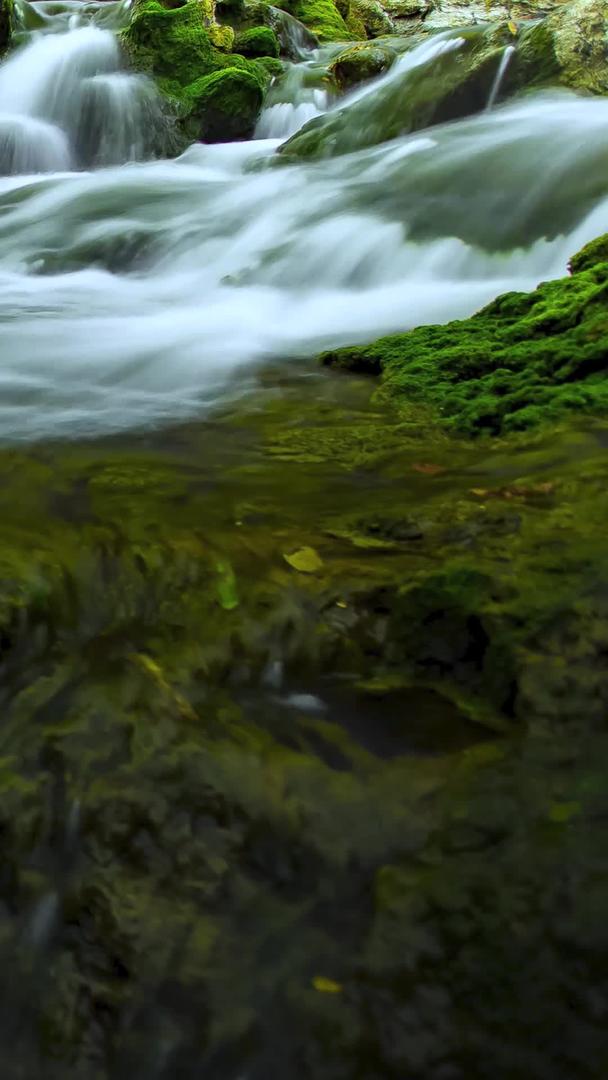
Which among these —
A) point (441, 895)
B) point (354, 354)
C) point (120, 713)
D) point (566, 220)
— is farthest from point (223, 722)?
point (566, 220)

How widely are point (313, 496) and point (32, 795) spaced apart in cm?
128

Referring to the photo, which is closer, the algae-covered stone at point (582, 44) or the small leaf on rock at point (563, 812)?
the small leaf on rock at point (563, 812)

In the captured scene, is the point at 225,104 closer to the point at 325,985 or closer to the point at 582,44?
the point at 582,44

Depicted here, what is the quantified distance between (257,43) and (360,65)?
2923 millimetres

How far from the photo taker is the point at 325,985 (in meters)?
1.33

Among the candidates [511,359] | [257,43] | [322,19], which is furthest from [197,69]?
[511,359]

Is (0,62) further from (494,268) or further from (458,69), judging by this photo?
(494,268)

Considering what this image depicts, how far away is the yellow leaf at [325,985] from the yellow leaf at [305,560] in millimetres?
929

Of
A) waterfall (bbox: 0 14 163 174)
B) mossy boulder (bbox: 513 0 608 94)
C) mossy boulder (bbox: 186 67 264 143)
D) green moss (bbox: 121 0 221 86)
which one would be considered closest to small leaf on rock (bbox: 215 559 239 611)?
mossy boulder (bbox: 513 0 608 94)

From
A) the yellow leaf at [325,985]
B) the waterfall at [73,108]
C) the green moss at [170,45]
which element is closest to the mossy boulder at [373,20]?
the green moss at [170,45]

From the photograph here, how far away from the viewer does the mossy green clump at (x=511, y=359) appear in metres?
3.16

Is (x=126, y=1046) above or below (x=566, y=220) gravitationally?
below

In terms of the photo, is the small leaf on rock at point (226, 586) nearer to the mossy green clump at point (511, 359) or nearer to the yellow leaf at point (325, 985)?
the yellow leaf at point (325, 985)

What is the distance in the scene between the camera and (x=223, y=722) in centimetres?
168
